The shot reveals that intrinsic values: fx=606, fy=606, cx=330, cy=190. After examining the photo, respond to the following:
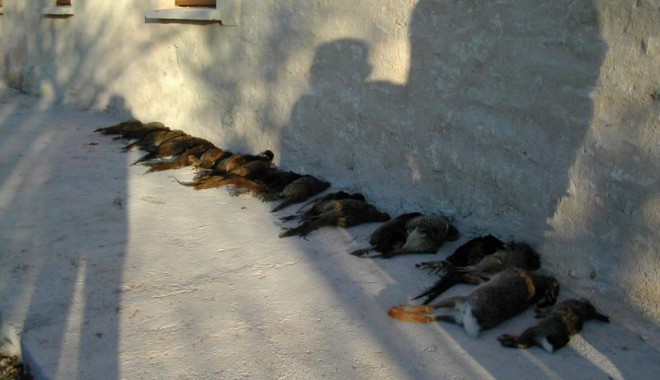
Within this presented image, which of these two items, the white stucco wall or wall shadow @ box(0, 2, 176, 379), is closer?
wall shadow @ box(0, 2, 176, 379)

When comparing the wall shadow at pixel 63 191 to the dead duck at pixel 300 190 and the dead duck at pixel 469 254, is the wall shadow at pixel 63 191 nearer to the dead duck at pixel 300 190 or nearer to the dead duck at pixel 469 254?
the dead duck at pixel 300 190

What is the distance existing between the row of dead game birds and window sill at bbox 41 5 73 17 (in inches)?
134

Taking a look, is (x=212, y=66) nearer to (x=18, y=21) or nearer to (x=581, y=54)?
(x=581, y=54)

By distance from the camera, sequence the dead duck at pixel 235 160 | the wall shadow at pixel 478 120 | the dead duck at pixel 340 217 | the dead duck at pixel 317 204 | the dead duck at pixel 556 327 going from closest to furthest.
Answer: the dead duck at pixel 556 327 → the wall shadow at pixel 478 120 → the dead duck at pixel 340 217 → the dead duck at pixel 317 204 → the dead duck at pixel 235 160

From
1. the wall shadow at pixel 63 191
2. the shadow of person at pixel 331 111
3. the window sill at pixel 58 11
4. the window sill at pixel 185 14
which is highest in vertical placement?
the window sill at pixel 185 14

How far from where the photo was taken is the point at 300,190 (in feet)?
16.0

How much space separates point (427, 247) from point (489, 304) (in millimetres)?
923

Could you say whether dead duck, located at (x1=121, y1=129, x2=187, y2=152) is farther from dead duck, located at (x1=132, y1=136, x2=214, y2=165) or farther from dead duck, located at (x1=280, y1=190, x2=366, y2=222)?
dead duck, located at (x1=280, y1=190, x2=366, y2=222)

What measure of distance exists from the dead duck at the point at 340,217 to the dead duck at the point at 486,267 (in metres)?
0.98

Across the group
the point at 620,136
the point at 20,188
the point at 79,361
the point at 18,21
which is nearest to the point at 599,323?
the point at 620,136

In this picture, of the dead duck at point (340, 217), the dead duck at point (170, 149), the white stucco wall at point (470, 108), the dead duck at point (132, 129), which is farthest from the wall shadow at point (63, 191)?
the white stucco wall at point (470, 108)

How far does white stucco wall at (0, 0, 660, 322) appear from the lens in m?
3.13

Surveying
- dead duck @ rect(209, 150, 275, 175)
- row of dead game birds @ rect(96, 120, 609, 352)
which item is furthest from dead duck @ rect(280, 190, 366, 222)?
dead duck @ rect(209, 150, 275, 175)

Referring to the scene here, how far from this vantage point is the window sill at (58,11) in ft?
28.0
